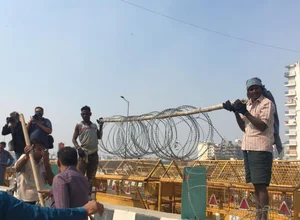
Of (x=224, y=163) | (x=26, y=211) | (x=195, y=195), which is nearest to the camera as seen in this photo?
(x=26, y=211)

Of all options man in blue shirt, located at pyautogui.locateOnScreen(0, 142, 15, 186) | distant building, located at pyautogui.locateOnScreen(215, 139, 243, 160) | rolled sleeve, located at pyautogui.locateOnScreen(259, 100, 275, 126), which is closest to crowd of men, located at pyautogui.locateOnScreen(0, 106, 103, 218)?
rolled sleeve, located at pyautogui.locateOnScreen(259, 100, 275, 126)

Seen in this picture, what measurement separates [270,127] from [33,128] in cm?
389

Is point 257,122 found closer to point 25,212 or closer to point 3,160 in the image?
point 25,212

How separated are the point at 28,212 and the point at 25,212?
0.07 feet

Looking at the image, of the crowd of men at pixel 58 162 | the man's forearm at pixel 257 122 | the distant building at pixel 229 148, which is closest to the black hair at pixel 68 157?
the crowd of men at pixel 58 162

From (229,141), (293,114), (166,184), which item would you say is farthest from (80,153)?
(293,114)

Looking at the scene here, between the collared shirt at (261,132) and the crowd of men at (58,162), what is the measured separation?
1.83 metres

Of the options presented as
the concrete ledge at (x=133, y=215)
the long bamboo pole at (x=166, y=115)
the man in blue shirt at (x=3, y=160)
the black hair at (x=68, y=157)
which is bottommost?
the concrete ledge at (x=133, y=215)

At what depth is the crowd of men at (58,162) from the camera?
3201 mm

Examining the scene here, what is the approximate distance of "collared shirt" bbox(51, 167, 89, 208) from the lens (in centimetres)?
311

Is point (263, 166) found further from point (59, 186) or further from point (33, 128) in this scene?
point (33, 128)

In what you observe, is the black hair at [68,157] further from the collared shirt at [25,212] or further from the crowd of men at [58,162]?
the collared shirt at [25,212]

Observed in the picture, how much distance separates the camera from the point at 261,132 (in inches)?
166

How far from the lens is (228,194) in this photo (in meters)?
7.15
